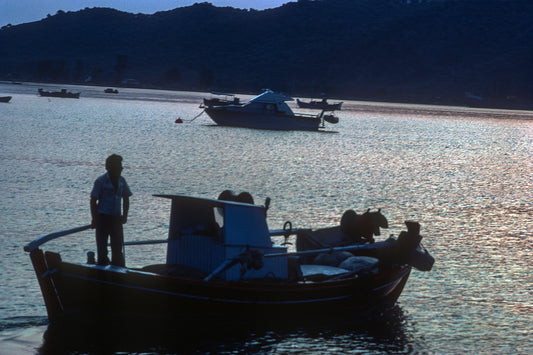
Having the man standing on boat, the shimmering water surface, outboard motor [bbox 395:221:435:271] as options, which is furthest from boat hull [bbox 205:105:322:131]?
the man standing on boat

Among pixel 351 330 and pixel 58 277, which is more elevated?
pixel 58 277

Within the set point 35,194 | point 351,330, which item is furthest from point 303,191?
point 351,330

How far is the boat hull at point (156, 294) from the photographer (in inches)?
684

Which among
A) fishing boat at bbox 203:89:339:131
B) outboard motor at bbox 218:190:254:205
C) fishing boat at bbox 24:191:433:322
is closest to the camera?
fishing boat at bbox 24:191:433:322

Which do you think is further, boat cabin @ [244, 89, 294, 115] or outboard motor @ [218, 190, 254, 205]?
boat cabin @ [244, 89, 294, 115]

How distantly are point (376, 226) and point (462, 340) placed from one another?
17.0 ft

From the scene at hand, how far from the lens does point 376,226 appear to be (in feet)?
77.2

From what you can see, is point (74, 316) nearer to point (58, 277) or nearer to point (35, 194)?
point (58, 277)

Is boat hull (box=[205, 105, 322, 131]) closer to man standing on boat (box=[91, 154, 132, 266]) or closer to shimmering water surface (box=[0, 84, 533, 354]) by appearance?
shimmering water surface (box=[0, 84, 533, 354])

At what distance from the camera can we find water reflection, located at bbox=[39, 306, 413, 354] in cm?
1734

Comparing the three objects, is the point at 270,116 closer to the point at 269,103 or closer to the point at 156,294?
the point at 269,103

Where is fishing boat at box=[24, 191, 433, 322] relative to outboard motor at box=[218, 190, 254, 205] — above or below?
below

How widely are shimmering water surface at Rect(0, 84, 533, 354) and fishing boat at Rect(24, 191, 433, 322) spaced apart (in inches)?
24.8

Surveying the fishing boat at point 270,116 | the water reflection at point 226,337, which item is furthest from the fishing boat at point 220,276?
the fishing boat at point 270,116
